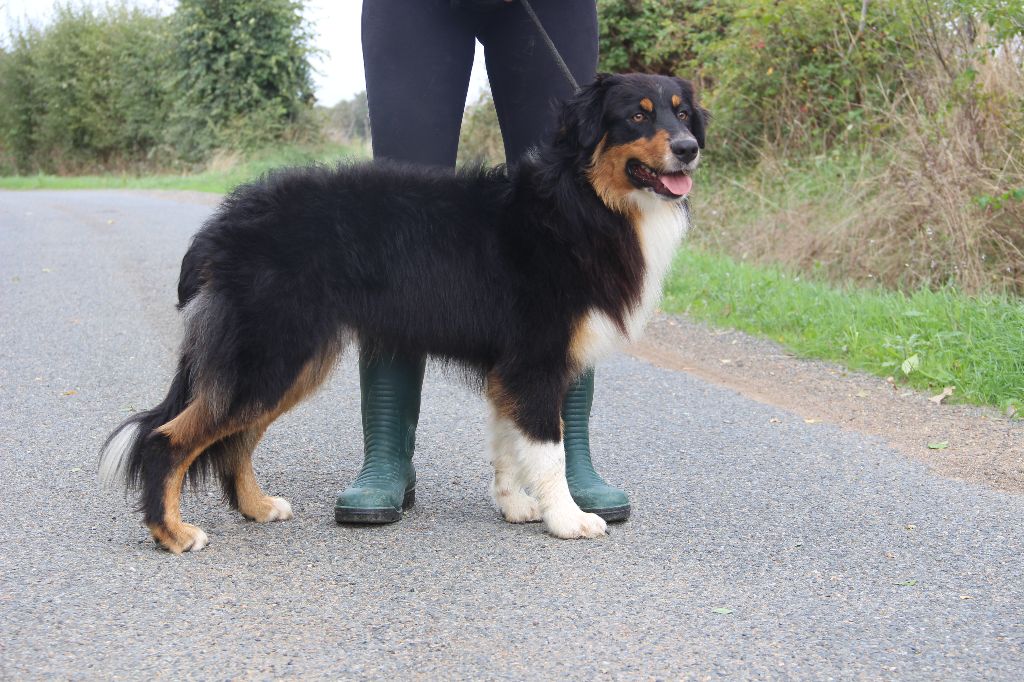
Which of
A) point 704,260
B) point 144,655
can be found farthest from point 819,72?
point 144,655

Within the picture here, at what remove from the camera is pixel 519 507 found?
3871mm

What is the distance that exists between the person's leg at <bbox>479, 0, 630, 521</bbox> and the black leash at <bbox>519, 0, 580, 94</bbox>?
31 mm

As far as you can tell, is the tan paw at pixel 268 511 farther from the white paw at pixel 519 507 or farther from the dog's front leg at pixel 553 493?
the dog's front leg at pixel 553 493

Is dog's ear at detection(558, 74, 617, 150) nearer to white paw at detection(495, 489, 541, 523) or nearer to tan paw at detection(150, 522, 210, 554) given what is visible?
white paw at detection(495, 489, 541, 523)

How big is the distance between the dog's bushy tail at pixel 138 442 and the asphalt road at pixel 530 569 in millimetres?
228

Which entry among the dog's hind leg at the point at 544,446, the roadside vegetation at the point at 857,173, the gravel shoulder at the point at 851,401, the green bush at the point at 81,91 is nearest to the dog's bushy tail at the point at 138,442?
the dog's hind leg at the point at 544,446

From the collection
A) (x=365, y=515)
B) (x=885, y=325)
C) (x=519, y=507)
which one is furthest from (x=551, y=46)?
(x=885, y=325)

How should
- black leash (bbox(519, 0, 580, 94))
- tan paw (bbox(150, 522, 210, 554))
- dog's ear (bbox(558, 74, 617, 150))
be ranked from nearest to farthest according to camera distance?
tan paw (bbox(150, 522, 210, 554))
dog's ear (bbox(558, 74, 617, 150))
black leash (bbox(519, 0, 580, 94))

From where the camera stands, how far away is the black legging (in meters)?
3.90

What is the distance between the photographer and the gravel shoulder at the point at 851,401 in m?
4.63

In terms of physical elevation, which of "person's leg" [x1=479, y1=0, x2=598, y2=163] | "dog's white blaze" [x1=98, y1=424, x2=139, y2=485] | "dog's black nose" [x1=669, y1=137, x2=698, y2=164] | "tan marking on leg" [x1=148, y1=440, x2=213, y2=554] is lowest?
"tan marking on leg" [x1=148, y1=440, x2=213, y2=554]

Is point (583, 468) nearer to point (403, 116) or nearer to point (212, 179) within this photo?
point (403, 116)

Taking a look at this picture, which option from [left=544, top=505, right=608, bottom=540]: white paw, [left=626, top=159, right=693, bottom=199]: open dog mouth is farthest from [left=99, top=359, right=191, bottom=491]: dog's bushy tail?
[left=626, top=159, right=693, bottom=199]: open dog mouth

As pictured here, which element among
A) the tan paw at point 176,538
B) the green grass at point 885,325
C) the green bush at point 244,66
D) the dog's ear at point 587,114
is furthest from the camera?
the green bush at point 244,66
